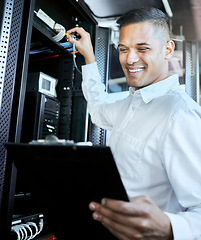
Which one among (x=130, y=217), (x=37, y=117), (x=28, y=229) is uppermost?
Result: (x=37, y=117)

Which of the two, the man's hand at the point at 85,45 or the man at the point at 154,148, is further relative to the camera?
the man's hand at the point at 85,45

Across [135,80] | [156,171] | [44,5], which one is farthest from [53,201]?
[44,5]

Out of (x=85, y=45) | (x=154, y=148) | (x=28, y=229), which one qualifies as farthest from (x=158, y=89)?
(x=28, y=229)

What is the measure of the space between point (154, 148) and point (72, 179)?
39cm

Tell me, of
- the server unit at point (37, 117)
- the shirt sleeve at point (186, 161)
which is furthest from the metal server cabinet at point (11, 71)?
the shirt sleeve at point (186, 161)

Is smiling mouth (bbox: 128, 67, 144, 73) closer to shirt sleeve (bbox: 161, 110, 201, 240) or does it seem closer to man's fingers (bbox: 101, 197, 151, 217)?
shirt sleeve (bbox: 161, 110, 201, 240)

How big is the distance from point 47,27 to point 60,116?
0.56 meters

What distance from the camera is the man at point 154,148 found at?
59 centimetres

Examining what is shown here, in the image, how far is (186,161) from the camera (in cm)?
Answer: 79

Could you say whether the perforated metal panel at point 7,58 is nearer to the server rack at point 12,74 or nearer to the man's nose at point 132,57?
the server rack at point 12,74

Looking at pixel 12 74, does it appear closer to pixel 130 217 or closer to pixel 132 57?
pixel 132 57

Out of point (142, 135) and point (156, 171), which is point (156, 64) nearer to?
point (142, 135)

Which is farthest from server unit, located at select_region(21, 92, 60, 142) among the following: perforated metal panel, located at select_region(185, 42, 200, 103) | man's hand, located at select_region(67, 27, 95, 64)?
perforated metal panel, located at select_region(185, 42, 200, 103)

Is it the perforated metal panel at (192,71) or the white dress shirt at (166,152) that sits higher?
the perforated metal panel at (192,71)
